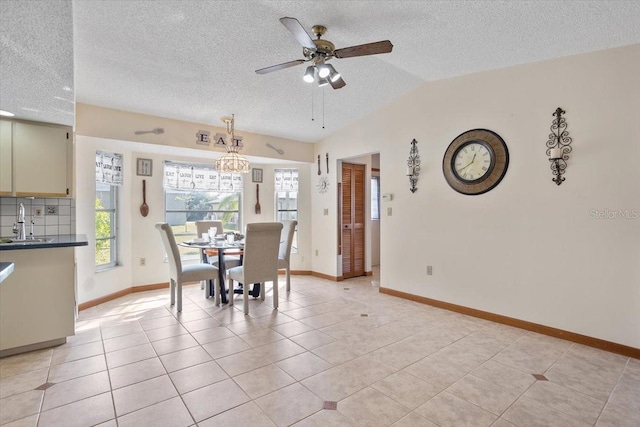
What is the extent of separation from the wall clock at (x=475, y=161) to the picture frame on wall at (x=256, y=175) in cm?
329

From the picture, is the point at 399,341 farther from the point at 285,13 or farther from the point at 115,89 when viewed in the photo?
the point at 115,89

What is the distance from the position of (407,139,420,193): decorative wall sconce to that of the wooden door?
153 centimetres

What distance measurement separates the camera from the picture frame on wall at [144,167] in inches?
189

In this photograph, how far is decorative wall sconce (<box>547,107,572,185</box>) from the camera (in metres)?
3.01

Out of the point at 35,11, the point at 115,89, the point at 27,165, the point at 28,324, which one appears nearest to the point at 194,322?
the point at 28,324

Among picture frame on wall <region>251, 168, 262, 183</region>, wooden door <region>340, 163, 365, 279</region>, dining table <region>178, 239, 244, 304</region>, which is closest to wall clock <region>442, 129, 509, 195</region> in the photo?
wooden door <region>340, 163, 365, 279</region>

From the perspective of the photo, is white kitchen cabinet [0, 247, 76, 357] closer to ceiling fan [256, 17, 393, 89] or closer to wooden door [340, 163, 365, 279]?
ceiling fan [256, 17, 393, 89]

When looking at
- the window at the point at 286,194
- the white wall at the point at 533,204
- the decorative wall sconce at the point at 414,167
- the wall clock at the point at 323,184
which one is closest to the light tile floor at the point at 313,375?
the white wall at the point at 533,204

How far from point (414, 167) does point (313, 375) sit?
297 centimetres

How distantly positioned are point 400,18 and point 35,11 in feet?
7.84

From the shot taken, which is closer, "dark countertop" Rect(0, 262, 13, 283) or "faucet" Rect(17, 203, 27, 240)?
"dark countertop" Rect(0, 262, 13, 283)

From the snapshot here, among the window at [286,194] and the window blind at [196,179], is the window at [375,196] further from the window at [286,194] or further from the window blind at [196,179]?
the window blind at [196,179]

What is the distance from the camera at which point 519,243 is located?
3340mm

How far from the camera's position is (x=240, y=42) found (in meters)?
2.94
